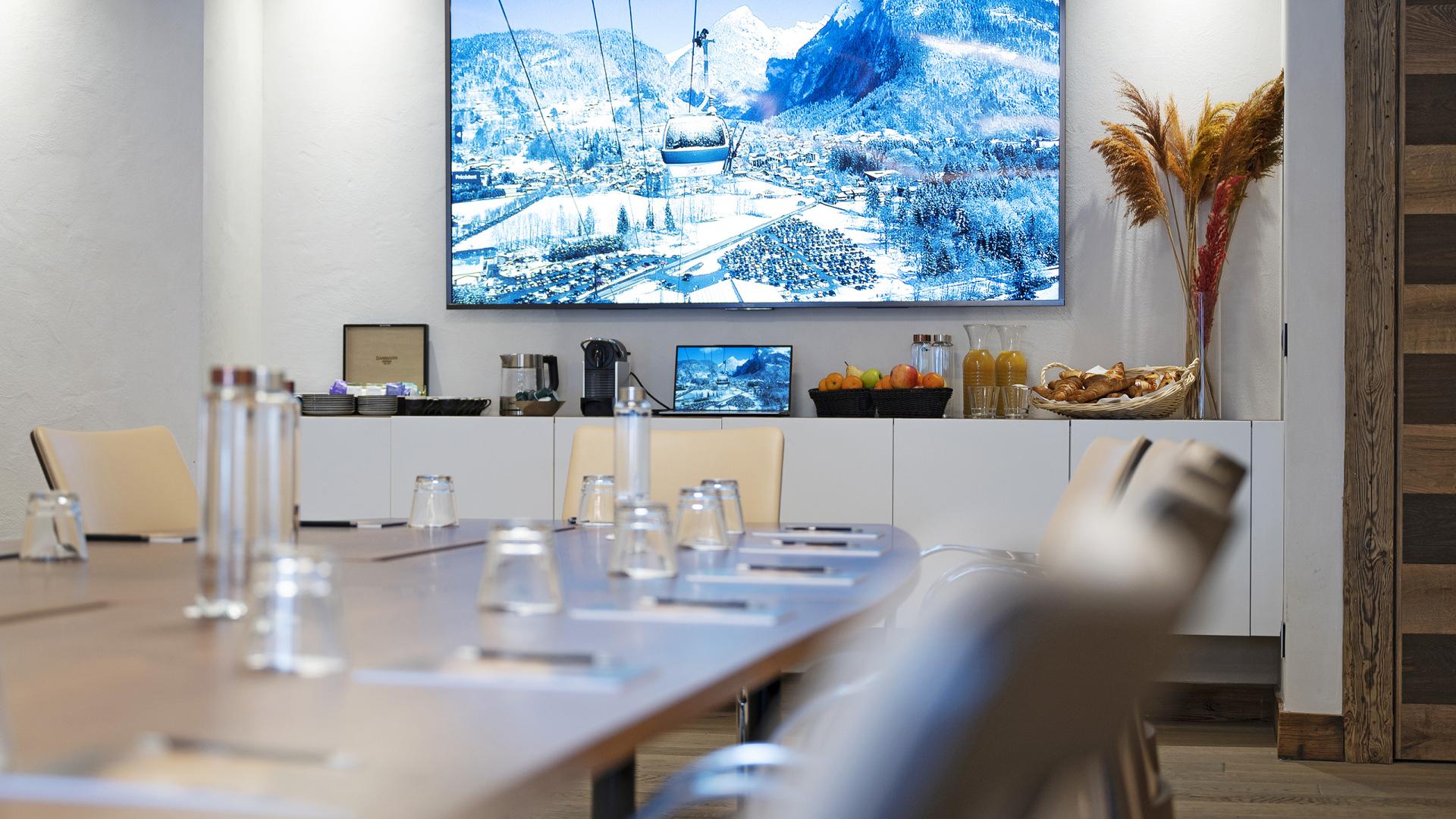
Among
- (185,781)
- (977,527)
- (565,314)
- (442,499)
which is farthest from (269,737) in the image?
(565,314)

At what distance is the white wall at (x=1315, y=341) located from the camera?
3285 millimetres

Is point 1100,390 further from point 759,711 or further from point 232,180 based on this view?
point 232,180

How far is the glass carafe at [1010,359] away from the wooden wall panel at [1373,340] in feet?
3.45

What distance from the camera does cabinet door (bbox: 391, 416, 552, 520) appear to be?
12.8 feet

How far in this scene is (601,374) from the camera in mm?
4125

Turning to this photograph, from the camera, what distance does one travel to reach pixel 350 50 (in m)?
4.50

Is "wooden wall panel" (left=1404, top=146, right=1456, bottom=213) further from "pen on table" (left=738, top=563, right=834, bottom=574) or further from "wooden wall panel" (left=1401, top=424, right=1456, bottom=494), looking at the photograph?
"pen on table" (left=738, top=563, right=834, bottom=574)

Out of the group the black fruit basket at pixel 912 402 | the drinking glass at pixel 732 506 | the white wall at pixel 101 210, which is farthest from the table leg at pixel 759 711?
the white wall at pixel 101 210

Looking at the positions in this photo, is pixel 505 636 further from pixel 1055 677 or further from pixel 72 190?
pixel 72 190

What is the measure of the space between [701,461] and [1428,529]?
2022 millimetres

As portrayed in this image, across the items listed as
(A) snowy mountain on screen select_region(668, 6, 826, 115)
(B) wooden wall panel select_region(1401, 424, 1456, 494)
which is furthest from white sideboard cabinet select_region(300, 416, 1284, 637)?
(A) snowy mountain on screen select_region(668, 6, 826, 115)

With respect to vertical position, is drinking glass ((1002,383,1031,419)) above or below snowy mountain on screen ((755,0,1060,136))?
below

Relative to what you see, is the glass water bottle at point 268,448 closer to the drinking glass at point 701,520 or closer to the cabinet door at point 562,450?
the drinking glass at point 701,520

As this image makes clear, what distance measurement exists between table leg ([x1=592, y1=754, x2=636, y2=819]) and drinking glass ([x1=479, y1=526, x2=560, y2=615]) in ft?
1.19
